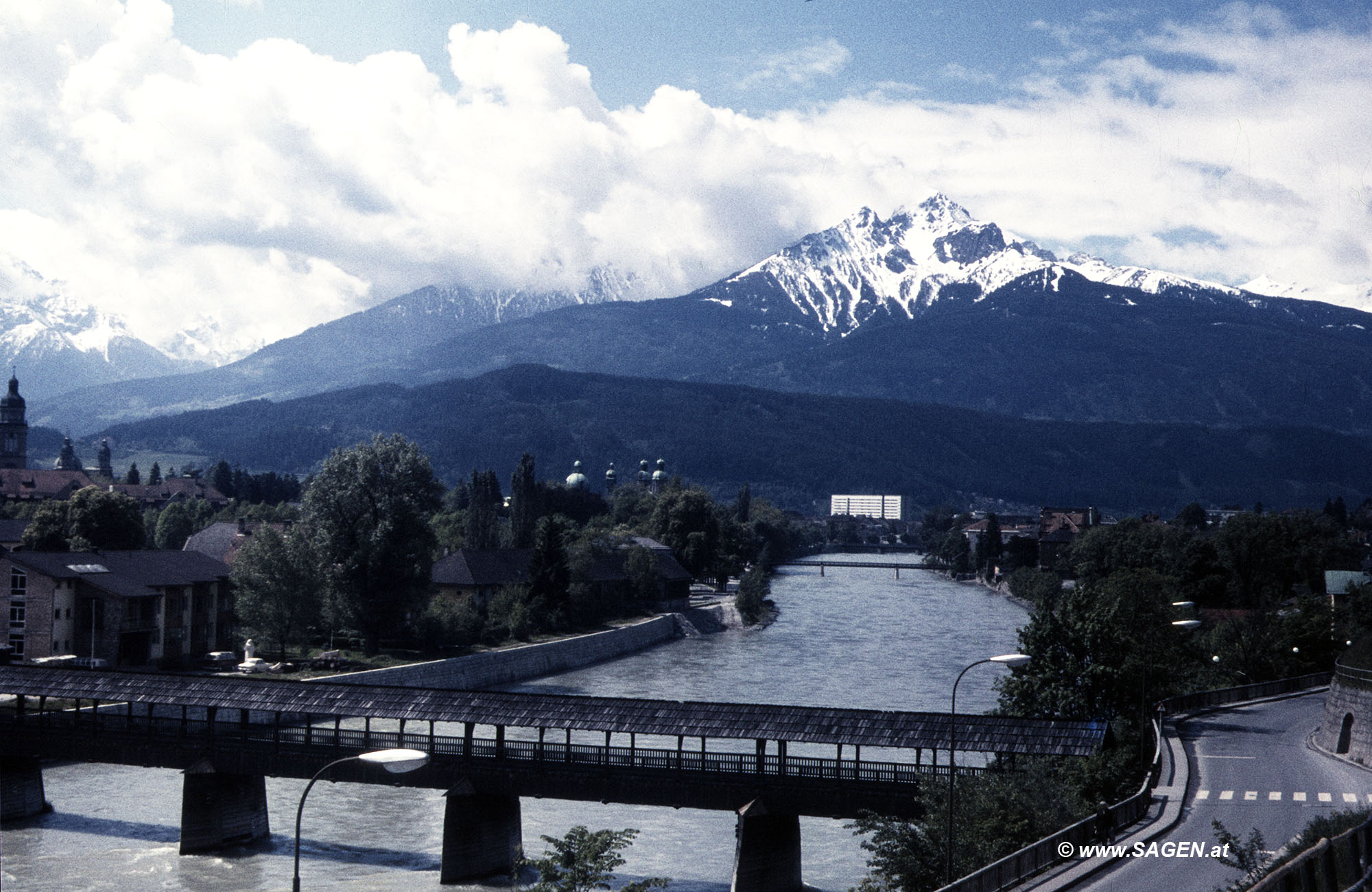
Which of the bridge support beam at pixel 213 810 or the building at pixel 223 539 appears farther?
the building at pixel 223 539

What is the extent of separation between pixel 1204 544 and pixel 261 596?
8464cm

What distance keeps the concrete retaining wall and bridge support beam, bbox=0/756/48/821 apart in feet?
60.0

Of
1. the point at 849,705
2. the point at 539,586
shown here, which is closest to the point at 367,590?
the point at 539,586

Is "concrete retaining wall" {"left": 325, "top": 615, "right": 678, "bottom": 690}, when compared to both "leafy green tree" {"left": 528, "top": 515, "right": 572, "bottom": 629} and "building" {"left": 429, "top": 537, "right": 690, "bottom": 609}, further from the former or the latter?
"building" {"left": 429, "top": 537, "right": 690, "bottom": 609}

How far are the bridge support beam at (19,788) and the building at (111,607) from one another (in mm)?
23046

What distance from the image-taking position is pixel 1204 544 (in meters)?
127

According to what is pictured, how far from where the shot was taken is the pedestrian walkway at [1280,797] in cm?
3984

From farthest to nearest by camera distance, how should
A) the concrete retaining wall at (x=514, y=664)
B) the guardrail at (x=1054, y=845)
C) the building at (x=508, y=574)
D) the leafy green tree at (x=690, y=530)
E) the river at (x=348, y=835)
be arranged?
the leafy green tree at (x=690, y=530), the building at (x=508, y=574), the concrete retaining wall at (x=514, y=664), the river at (x=348, y=835), the guardrail at (x=1054, y=845)

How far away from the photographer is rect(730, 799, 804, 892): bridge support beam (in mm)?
41938

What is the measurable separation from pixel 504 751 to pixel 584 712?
326 cm

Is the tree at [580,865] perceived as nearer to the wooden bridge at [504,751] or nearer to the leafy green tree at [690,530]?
the wooden bridge at [504,751]

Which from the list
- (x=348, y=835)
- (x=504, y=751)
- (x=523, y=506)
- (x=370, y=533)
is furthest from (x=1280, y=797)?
(x=523, y=506)

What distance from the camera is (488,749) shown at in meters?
49.8

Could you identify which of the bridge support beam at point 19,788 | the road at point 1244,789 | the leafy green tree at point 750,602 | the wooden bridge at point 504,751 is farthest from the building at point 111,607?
the leafy green tree at point 750,602
